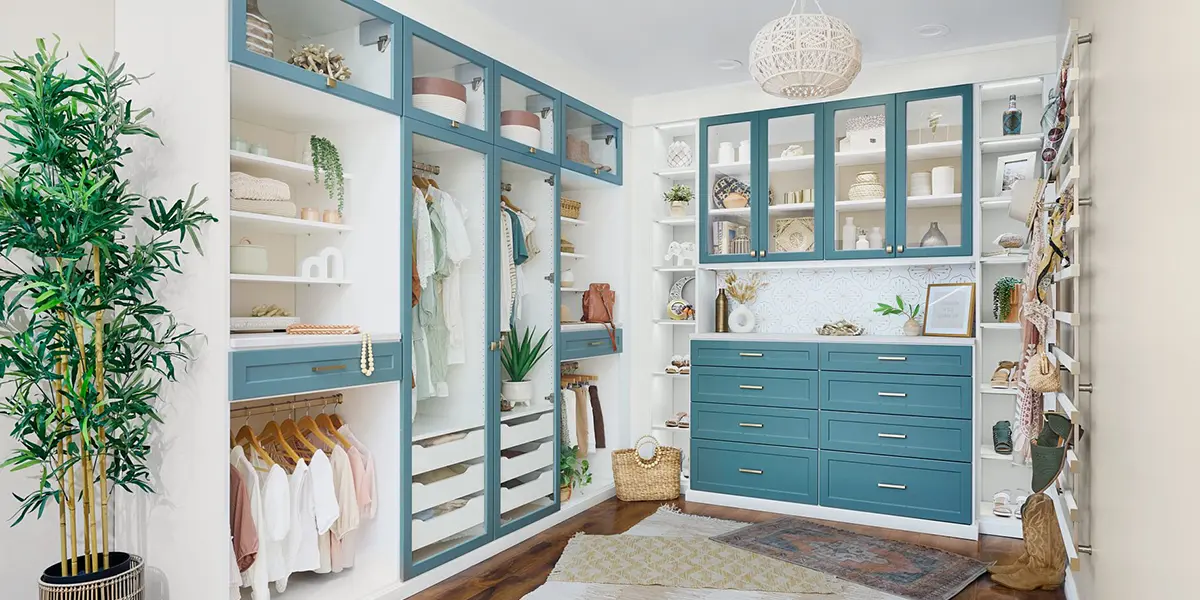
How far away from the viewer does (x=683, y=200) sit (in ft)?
17.2

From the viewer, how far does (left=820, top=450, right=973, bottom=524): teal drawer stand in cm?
419

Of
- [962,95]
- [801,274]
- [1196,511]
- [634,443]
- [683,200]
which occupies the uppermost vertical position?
[962,95]

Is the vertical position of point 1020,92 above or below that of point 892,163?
above

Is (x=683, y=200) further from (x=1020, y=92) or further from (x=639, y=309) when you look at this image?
(x=1020, y=92)

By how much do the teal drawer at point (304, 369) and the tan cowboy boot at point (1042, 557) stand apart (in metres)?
2.80

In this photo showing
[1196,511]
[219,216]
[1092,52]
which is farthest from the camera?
[219,216]

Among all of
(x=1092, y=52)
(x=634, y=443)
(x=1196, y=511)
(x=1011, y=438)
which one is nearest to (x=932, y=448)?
(x=1011, y=438)

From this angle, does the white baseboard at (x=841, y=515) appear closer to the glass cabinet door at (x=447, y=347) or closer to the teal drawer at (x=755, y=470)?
the teal drawer at (x=755, y=470)

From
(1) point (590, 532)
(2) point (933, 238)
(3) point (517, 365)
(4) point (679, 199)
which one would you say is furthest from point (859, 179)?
(1) point (590, 532)

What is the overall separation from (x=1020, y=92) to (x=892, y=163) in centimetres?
77

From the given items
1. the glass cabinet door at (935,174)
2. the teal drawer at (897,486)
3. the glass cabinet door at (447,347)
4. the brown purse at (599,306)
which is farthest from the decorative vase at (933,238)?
the glass cabinet door at (447,347)

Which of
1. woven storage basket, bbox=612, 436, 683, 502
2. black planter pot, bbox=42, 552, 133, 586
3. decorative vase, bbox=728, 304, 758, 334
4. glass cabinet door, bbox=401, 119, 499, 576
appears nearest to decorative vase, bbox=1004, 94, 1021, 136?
decorative vase, bbox=728, 304, 758, 334

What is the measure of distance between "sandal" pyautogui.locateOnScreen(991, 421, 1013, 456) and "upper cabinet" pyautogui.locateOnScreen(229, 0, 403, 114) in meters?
3.62

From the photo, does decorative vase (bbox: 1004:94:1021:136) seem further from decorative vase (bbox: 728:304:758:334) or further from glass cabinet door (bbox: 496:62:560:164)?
glass cabinet door (bbox: 496:62:560:164)
